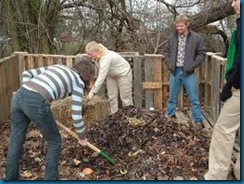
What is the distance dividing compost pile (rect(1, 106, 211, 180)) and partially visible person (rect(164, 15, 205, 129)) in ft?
2.58

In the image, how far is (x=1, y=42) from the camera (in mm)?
10320

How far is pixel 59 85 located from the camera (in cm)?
376

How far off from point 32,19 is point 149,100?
4.26 meters

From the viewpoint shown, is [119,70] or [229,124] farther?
[119,70]

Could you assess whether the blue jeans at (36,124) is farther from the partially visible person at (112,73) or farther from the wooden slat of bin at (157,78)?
the wooden slat of bin at (157,78)

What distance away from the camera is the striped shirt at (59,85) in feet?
12.2

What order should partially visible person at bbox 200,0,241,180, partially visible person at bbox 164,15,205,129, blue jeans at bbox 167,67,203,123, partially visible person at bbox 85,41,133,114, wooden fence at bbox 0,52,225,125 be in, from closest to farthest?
1. partially visible person at bbox 200,0,241,180
2. partially visible person at bbox 85,41,133,114
3. partially visible person at bbox 164,15,205,129
4. blue jeans at bbox 167,67,203,123
5. wooden fence at bbox 0,52,225,125

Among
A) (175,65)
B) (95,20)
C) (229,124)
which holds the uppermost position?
(95,20)

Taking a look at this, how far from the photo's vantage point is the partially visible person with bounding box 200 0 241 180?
3.57 m

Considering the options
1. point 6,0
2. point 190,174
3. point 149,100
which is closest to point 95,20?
point 6,0

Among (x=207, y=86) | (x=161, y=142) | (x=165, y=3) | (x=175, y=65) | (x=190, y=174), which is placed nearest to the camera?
(x=190, y=174)

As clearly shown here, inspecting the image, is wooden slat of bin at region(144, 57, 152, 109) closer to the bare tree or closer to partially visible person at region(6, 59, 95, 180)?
the bare tree

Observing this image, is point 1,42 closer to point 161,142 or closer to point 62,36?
point 62,36

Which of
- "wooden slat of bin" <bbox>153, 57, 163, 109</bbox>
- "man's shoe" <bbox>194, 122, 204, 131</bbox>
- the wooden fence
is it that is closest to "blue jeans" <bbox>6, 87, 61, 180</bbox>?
"man's shoe" <bbox>194, 122, 204, 131</bbox>
